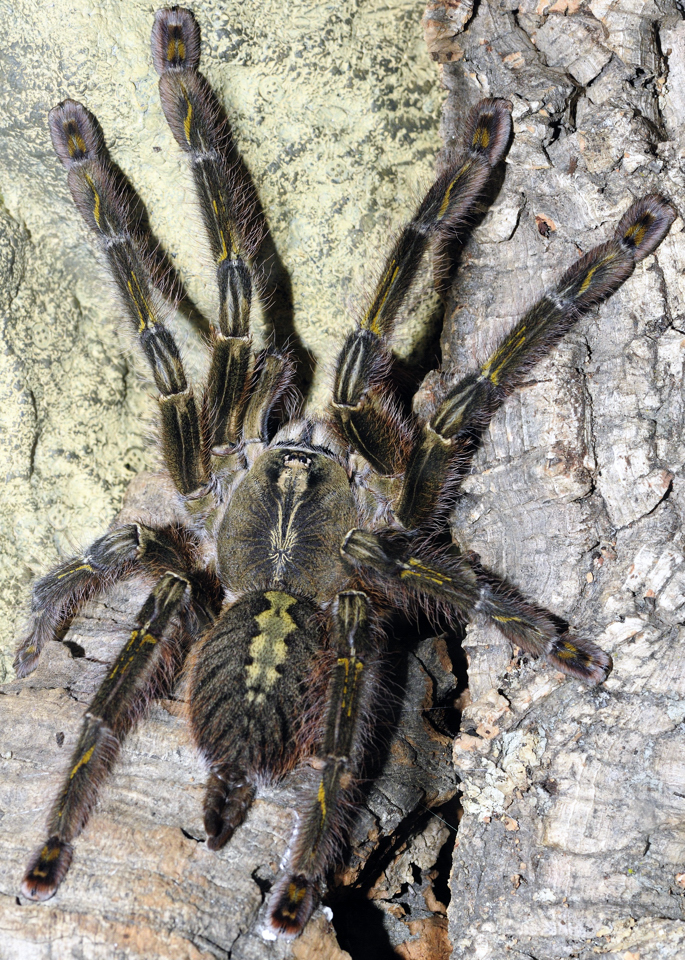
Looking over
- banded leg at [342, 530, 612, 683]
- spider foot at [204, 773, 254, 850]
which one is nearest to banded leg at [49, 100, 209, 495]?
banded leg at [342, 530, 612, 683]

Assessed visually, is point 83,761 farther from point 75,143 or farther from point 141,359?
point 75,143

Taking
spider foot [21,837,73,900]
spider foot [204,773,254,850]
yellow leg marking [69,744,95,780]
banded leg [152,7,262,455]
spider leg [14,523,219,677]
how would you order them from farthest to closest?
spider leg [14,523,219,677]
banded leg [152,7,262,455]
yellow leg marking [69,744,95,780]
spider foot [204,773,254,850]
spider foot [21,837,73,900]

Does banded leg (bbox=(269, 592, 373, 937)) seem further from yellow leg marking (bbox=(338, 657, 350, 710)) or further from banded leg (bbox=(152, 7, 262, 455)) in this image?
banded leg (bbox=(152, 7, 262, 455))

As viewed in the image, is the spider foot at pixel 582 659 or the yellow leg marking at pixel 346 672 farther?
the yellow leg marking at pixel 346 672

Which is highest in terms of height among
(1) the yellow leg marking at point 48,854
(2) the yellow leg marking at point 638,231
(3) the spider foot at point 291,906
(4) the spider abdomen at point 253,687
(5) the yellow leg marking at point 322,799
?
(2) the yellow leg marking at point 638,231

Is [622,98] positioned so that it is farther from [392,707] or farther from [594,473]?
[392,707]

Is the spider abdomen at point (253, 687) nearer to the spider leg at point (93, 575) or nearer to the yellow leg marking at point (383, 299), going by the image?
the spider leg at point (93, 575)

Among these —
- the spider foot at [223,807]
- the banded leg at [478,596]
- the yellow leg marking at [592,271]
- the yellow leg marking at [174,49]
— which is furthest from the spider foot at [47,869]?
the yellow leg marking at [174,49]
